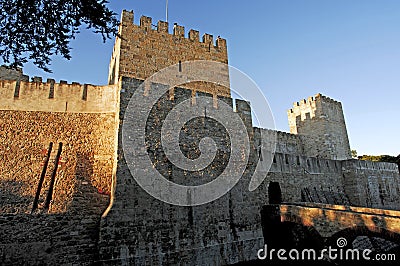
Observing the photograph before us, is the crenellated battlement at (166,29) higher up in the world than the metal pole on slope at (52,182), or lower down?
higher up

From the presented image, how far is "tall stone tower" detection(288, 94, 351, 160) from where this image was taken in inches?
731

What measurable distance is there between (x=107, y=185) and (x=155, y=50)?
580cm

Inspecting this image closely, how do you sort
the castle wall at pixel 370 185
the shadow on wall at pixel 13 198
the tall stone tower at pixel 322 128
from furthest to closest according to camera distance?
the tall stone tower at pixel 322 128, the castle wall at pixel 370 185, the shadow on wall at pixel 13 198

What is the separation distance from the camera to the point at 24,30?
4207 millimetres

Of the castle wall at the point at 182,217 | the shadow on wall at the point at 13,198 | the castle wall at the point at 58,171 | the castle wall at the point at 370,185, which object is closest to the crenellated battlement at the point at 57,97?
the castle wall at the point at 58,171

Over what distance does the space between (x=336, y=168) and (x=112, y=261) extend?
1455 cm

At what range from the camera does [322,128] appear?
18734 mm

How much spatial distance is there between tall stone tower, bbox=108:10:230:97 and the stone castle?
0.15ft

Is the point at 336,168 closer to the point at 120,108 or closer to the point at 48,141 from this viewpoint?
the point at 120,108

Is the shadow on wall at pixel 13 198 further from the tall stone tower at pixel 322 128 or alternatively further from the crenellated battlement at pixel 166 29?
the tall stone tower at pixel 322 128

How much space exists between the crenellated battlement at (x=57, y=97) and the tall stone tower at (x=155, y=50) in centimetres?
125

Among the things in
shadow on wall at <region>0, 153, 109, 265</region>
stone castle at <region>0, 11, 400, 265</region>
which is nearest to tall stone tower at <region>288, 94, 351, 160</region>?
stone castle at <region>0, 11, 400, 265</region>

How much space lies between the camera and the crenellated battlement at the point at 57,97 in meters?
6.72

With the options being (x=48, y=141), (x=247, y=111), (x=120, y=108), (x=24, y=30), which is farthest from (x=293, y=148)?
(x=24, y=30)
